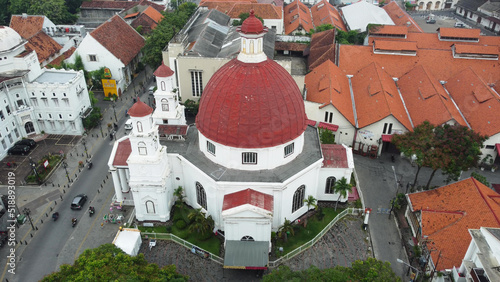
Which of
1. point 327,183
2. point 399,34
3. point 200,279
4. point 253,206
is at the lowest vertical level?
point 200,279

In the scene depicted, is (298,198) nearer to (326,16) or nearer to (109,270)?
(109,270)

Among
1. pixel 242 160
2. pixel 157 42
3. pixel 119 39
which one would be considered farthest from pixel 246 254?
pixel 119 39

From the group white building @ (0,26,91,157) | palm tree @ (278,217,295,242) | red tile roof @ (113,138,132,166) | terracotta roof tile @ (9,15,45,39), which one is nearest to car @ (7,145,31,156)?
white building @ (0,26,91,157)

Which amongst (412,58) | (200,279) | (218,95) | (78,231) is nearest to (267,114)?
(218,95)

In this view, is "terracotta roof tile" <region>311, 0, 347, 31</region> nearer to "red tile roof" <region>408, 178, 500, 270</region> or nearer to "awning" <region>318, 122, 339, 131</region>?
"awning" <region>318, 122, 339, 131</region>

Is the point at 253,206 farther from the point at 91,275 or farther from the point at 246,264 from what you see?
the point at 91,275

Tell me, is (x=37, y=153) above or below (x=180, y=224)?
above

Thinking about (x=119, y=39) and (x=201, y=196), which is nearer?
(x=201, y=196)
